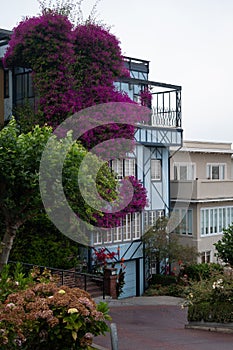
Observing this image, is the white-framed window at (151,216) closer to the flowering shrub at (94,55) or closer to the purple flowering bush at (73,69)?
the purple flowering bush at (73,69)

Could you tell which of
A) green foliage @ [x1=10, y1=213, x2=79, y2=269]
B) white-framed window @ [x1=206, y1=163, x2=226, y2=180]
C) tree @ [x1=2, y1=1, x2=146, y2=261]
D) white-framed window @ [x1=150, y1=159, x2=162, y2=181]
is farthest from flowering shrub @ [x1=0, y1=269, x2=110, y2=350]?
white-framed window @ [x1=206, y1=163, x2=226, y2=180]

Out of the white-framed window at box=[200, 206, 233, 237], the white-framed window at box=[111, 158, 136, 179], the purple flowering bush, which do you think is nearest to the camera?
the purple flowering bush

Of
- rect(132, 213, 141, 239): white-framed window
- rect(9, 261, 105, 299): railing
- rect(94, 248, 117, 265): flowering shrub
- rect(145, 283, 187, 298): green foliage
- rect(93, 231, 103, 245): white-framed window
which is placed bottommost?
rect(145, 283, 187, 298): green foliage

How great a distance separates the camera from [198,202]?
32875 millimetres

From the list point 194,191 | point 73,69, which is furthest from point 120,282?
point 73,69

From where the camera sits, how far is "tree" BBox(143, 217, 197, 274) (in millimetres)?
28875

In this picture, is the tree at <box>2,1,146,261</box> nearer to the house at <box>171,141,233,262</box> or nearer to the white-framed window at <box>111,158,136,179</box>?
the white-framed window at <box>111,158,136,179</box>

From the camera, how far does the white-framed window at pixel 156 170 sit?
99.8 feet

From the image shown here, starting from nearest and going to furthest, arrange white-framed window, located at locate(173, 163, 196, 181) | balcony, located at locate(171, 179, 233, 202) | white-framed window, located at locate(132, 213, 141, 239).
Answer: white-framed window, located at locate(132, 213, 141, 239) < balcony, located at locate(171, 179, 233, 202) < white-framed window, located at locate(173, 163, 196, 181)

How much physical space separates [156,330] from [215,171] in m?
23.4

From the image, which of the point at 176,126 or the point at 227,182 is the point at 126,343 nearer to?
the point at 176,126

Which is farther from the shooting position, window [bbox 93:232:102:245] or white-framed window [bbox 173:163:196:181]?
white-framed window [bbox 173:163:196:181]

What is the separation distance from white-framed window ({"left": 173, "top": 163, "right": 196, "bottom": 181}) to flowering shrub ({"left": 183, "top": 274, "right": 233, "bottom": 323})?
18000 millimetres

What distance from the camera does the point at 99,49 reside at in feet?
83.1
